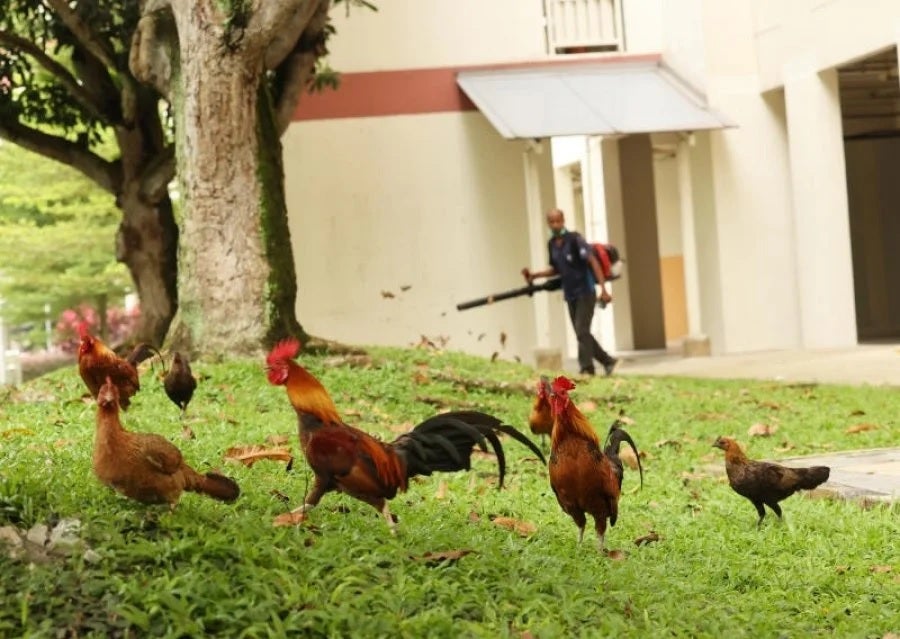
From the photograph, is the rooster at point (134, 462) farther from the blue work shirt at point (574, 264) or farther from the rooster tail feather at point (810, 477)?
the blue work shirt at point (574, 264)

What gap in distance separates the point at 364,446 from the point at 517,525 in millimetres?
1476

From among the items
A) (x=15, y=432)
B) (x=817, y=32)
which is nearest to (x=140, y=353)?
(x=15, y=432)

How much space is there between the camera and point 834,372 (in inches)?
691

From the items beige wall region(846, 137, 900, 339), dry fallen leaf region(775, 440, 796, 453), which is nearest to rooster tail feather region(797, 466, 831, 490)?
dry fallen leaf region(775, 440, 796, 453)

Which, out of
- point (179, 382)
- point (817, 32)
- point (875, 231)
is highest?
point (817, 32)

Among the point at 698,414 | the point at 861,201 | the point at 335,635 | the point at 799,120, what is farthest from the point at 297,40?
the point at 861,201

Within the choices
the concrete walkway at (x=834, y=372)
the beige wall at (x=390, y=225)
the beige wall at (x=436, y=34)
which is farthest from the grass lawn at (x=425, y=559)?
the beige wall at (x=436, y=34)

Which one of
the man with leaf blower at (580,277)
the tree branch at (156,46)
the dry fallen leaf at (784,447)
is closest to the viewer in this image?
the dry fallen leaf at (784,447)

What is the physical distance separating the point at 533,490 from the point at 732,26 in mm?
14388

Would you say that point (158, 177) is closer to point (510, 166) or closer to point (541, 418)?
point (510, 166)

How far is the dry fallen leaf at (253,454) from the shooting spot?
885 centimetres

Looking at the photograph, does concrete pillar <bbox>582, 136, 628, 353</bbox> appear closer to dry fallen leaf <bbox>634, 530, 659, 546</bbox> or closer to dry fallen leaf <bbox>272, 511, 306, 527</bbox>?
dry fallen leaf <bbox>634, 530, 659, 546</bbox>

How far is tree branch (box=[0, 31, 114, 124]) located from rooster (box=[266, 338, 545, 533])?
1227 centimetres

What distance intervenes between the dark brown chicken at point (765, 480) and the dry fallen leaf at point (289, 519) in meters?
2.61
